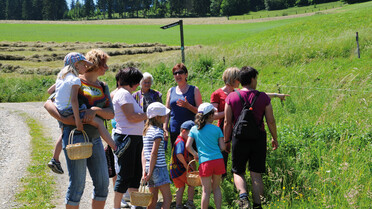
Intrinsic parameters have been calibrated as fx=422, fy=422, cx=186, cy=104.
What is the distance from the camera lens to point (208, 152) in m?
4.96

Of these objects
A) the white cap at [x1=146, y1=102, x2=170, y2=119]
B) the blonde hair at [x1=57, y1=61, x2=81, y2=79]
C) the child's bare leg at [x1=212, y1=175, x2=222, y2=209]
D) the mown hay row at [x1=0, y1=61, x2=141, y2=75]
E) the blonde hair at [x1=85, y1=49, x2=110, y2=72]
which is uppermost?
the blonde hair at [x1=85, y1=49, x2=110, y2=72]

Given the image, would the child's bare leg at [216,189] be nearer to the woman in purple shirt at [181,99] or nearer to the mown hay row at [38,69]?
the woman in purple shirt at [181,99]

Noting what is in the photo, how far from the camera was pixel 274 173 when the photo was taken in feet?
18.0

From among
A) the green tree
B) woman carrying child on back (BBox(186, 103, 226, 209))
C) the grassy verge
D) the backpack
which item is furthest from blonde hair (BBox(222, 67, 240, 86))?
the green tree

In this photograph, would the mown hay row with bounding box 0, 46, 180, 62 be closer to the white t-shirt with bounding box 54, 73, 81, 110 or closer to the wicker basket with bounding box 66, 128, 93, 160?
the white t-shirt with bounding box 54, 73, 81, 110

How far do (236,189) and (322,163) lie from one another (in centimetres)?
114

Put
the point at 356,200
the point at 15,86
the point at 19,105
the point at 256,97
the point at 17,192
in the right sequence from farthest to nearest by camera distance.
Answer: the point at 15,86
the point at 19,105
the point at 17,192
the point at 256,97
the point at 356,200

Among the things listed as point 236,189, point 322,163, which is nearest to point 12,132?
point 236,189

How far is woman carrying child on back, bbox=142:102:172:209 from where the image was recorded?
5.05m

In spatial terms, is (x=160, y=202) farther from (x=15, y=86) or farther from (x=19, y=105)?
(x=15, y=86)

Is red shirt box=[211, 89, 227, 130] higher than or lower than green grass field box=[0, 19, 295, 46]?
higher

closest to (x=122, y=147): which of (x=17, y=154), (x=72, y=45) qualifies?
(x=17, y=154)

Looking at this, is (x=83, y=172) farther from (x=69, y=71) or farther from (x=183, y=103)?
(x=183, y=103)

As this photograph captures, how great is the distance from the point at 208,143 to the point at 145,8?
151m
